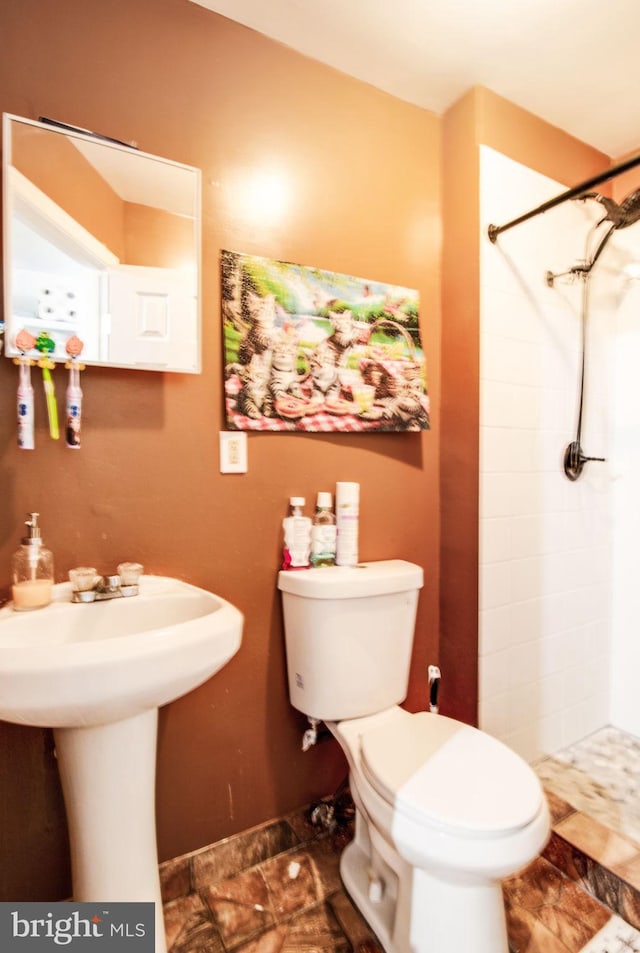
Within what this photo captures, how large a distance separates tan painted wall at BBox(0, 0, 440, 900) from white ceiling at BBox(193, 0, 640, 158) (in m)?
0.06

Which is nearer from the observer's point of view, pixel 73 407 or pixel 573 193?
pixel 73 407

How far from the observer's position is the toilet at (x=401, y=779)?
882 mm

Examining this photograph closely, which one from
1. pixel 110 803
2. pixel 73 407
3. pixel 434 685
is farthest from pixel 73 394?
pixel 434 685

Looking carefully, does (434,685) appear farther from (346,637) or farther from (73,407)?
(73,407)

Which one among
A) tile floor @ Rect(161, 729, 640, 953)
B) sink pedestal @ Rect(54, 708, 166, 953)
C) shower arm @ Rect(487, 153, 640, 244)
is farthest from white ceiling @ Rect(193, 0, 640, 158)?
tile floor @ Rect(161, 729, 640, 953)

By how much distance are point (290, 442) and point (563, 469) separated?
102 cm

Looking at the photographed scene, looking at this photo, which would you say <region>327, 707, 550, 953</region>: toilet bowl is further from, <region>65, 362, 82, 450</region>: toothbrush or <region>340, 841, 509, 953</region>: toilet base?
<region>65, 362, 82, 450</region>: toothbrush

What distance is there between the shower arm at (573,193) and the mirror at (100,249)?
898mm

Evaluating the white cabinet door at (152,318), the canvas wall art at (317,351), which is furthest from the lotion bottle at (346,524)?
the white cabinet door at (152,318)

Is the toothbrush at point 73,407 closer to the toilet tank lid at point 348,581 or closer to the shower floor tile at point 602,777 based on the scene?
the toilet tank lid at point 348,581

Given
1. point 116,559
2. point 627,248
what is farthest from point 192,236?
point 627,248

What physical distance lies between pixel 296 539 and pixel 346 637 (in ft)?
0.95

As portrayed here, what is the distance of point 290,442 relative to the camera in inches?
53.4

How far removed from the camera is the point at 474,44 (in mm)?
1348
